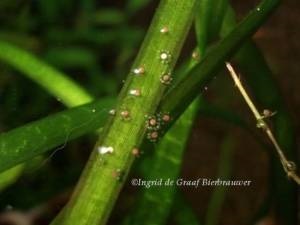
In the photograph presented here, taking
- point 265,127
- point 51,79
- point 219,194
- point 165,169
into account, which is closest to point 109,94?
point 219,194

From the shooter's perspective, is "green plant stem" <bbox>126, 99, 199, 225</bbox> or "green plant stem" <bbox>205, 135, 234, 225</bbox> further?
"green plant stem" <bbox>205, 135, 234, 225</bbox>

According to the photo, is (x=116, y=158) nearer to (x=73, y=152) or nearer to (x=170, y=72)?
(x=170, y=72)

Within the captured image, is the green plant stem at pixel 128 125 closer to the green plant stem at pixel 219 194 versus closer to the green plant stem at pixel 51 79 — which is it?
the green plant stem at pixel 51 79

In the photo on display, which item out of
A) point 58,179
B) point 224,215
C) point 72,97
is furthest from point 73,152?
point 72,97

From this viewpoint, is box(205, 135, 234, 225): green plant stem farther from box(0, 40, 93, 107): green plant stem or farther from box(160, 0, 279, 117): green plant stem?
box(160, 0, 279, 117): green plant stem

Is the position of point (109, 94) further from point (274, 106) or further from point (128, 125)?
point (128, 125)

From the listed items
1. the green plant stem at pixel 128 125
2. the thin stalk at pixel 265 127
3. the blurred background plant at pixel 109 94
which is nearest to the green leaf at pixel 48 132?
the green plant stem at pixel 128 125

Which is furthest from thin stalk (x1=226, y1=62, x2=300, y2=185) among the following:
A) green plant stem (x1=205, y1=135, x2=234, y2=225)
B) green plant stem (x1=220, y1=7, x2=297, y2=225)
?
green plant stem (x1=205, y1=135, x2=234, y2=225)
